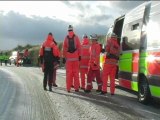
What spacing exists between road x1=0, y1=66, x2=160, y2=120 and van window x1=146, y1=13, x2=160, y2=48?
160 cm

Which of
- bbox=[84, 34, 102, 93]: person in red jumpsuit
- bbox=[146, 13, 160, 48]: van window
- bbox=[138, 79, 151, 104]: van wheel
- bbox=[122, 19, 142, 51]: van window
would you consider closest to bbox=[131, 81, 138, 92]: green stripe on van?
bbox=[138, 79, 151, 104]: van wheel

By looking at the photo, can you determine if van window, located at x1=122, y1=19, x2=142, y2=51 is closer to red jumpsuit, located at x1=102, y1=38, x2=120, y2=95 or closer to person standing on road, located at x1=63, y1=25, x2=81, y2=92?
red jumpsuit, located at x1=102, y1=38, x2=120, y2=95

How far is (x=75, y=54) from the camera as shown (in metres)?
14.4

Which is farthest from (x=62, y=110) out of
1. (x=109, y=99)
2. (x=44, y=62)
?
(x=44, y=62)

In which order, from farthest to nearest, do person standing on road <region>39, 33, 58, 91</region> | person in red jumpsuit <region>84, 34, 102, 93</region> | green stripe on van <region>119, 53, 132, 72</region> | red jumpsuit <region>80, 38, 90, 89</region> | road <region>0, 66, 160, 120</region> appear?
red jumpsuit <region>80, 38, 90, 89</region> → person standing on road <region>39, 33, 58, 91</region> → person in red jumpsuit <region>84, 34, 102, 93</region> → green stripe on van <region>119, 53, 132, 72</region> → road <region>0, 66, 160, 120</region>

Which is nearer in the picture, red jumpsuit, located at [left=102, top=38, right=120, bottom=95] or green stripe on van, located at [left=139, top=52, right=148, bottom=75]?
green stripe on van, located at [left=139, top=52, right=148, bottom=75]

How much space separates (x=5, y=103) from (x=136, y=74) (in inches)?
144

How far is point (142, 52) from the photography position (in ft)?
39.3

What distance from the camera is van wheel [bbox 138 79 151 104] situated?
11.7 m

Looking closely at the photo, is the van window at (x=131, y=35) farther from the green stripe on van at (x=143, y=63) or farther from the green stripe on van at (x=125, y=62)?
the green stripe on van at (x=143, y=63)

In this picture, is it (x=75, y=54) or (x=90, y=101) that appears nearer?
(x=90, y=101)

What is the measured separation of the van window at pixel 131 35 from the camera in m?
12.8

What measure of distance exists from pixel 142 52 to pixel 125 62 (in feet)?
5.31

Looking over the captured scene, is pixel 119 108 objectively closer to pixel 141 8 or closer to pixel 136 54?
pixel 136 54
